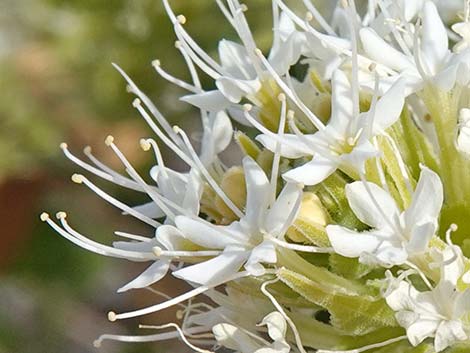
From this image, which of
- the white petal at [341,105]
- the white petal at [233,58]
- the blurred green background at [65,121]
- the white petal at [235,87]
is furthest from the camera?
the blurred green background at [65,121]

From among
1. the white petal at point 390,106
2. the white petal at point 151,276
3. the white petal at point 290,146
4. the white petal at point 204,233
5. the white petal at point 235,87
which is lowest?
the white petal at point 151,276

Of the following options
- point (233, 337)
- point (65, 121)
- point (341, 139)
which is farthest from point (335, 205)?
point (65, 121)

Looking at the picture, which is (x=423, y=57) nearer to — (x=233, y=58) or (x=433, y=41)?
(x=433, y=41)

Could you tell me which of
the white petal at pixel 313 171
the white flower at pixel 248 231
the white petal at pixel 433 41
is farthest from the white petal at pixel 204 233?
the white petal at pixel 433 41

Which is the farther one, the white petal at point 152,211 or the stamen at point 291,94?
the white petal at point 152,211

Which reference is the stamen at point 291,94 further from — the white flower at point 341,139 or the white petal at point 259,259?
the white petal at point 259,259

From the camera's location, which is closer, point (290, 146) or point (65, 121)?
point (290, 146)
